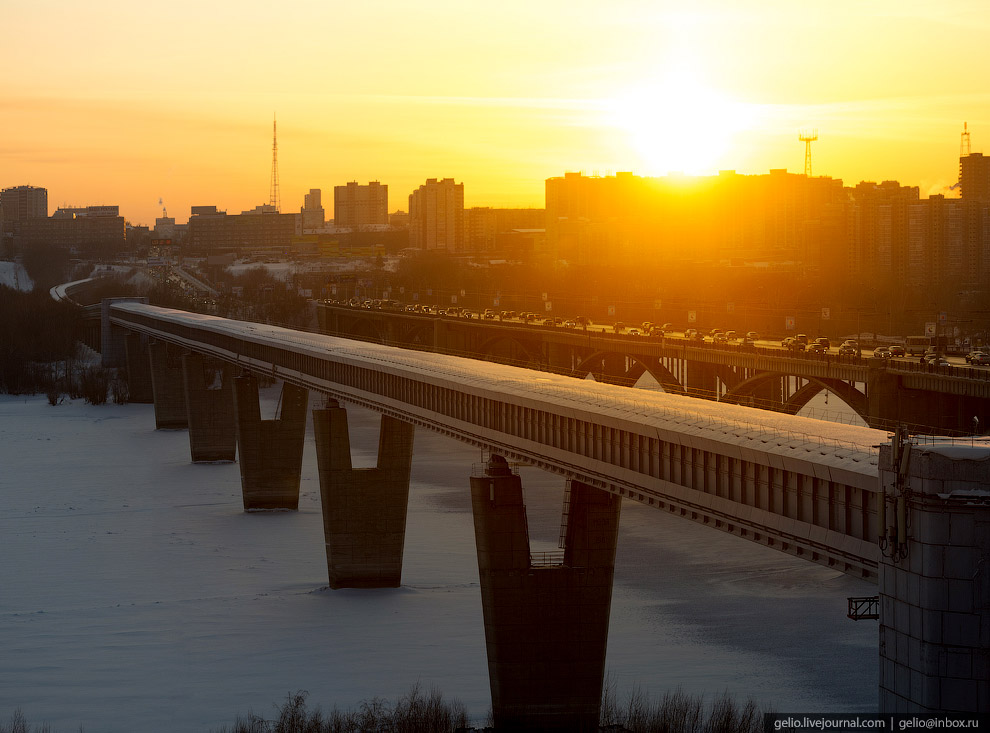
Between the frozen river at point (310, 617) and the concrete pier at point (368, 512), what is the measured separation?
1173mm

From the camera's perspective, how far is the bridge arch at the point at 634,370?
298 ft

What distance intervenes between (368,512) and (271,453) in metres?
19.0

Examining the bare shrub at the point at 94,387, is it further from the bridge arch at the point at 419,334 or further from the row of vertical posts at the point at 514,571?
the row of vertical posts at the point at 514,571

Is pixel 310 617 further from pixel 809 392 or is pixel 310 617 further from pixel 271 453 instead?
pixel 809 392

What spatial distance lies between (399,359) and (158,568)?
1584 centimetres

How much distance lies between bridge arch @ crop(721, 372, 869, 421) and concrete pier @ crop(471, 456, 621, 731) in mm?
34908

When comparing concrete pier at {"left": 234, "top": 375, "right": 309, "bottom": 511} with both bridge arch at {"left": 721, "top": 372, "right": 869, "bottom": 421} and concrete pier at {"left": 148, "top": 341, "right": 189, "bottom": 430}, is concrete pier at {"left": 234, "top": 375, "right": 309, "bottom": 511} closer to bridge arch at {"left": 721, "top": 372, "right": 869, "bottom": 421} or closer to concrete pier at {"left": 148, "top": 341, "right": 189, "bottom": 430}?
bridge arch at {"left": 721, "top": 372, "right": 869, "bottom": 421}

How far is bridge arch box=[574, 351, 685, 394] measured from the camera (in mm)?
90688

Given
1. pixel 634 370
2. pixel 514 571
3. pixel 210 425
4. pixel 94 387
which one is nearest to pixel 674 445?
pixel 514 571

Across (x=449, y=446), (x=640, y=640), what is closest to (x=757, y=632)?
(x=640, y=640)

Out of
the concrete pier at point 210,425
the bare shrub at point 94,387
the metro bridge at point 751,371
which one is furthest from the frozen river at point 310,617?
the bare shrub at point 94,387

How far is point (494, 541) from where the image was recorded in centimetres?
3388

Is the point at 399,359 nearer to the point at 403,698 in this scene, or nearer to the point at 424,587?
the point at 424,587

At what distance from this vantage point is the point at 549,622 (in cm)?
3319
